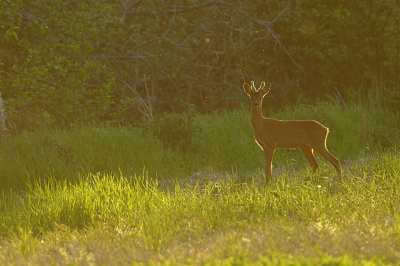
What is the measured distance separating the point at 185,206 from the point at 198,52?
27.3ft

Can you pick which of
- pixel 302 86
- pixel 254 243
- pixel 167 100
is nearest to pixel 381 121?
pixel 302 86

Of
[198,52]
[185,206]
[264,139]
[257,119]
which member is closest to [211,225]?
[185,206]

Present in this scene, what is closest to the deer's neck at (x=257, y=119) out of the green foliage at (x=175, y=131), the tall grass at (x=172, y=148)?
the tall grass at (x=172, y=148)

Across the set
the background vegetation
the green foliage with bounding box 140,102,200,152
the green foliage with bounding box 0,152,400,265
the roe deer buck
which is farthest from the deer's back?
the green foliage with bounding box 140,102,200,152

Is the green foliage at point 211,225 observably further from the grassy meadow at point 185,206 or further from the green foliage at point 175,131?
the green foliage at point 175,131

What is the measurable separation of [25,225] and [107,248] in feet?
4.61

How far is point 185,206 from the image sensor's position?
233 inches

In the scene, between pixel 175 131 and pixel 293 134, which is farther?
pixel 175 131

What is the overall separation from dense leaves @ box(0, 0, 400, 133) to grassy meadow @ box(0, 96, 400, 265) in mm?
2304

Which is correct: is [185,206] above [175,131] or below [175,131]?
above

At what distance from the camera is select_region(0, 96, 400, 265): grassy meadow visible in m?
4.36

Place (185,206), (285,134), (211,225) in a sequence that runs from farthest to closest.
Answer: (285,134)
(185,206)
(211,225)

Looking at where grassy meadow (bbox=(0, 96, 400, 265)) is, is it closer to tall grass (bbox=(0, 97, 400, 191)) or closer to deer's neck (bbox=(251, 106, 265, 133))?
tall grass (bbox=(0, 97, 400, 191))

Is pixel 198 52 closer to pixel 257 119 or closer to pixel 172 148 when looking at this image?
pixel 172 148
